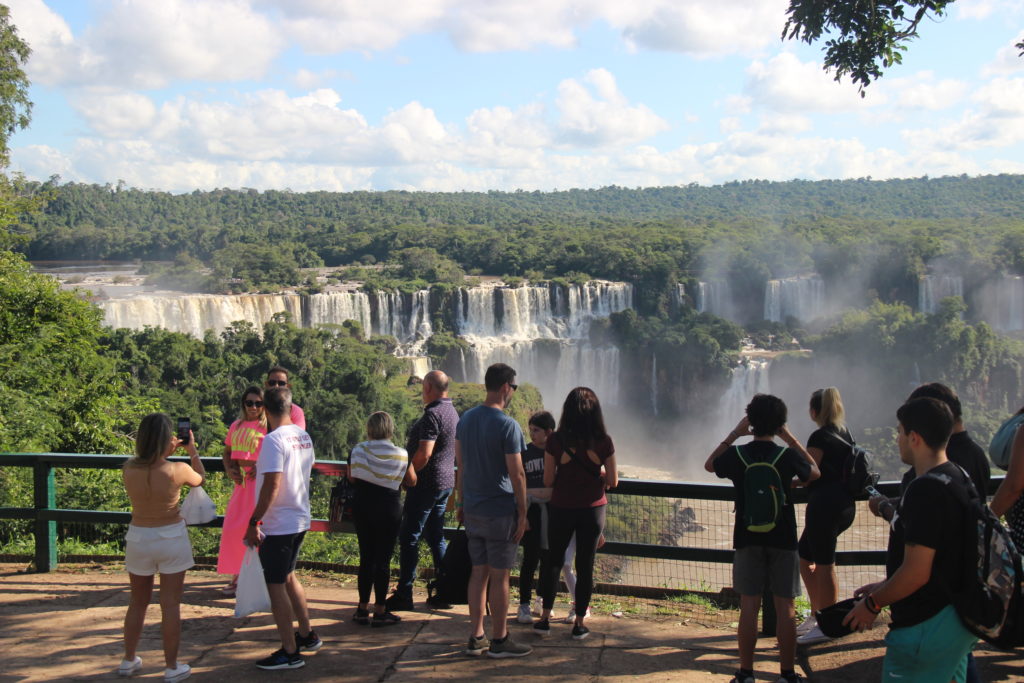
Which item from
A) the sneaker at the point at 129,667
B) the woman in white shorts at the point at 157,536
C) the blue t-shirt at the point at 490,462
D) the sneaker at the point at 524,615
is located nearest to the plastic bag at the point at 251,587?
the woman in white shorts at the point at 157,536

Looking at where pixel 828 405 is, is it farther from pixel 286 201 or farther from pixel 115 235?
pixel 286 201

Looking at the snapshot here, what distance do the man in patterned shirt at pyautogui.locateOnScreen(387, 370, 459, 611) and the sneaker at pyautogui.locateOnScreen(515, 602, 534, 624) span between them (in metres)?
0.62

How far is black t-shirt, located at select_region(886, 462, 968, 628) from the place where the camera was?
113 inches

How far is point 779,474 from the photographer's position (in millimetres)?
3988

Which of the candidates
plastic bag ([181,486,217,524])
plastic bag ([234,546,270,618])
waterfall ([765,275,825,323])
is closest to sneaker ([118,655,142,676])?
plastic bag ([234,546,270,618])

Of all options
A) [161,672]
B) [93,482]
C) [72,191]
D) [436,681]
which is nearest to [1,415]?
[93,482]

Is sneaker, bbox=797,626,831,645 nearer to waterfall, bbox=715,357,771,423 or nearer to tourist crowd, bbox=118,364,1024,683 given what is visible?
tourist crowd, bbox=118,364,1024,683

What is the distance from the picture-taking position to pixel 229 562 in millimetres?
5191

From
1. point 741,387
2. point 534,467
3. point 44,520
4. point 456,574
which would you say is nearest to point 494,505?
point 534,467

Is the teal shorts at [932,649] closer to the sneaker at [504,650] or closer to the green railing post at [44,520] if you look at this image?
the sneaker at [504,650]

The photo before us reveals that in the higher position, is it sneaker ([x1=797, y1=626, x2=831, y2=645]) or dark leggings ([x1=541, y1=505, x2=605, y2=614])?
dark leggings ([x1=541, y1=505, x2=605, y2=614])

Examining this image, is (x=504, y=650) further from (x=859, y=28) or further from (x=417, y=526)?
(x=859, y=28)

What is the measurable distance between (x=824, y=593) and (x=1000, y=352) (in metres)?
51.0

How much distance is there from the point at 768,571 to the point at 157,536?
2768 millimetres
